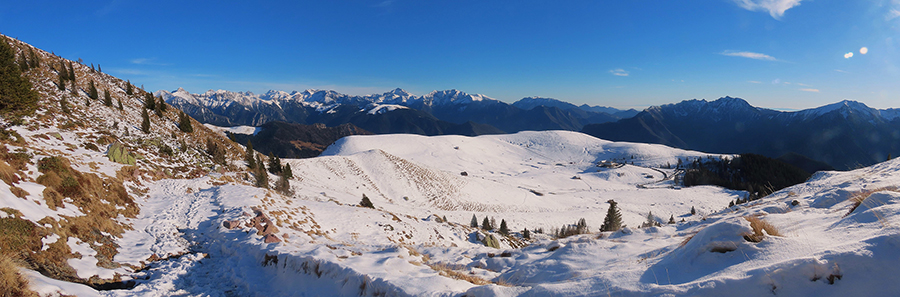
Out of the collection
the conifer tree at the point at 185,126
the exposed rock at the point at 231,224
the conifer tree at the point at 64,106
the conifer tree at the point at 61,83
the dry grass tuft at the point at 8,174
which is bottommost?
the exposed rock at the point at 231,224

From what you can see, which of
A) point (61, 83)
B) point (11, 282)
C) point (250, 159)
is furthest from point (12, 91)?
point (11, 282)

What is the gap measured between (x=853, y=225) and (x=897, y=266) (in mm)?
2549

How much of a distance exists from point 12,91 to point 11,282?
72.0 ft

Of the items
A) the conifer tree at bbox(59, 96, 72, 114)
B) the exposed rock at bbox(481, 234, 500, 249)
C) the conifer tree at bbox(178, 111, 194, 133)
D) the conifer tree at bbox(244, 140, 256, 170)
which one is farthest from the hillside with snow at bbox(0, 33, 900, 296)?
the conifer tree at bbox(178, 111, 194, 133)

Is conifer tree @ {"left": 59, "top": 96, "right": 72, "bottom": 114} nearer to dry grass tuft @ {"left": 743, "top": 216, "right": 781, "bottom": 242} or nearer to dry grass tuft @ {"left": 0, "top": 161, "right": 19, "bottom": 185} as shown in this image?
dry grass tuft @ {"left": 0, "top": 161, "right": 19, "bottom": 185}

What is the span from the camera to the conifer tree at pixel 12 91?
16.6m

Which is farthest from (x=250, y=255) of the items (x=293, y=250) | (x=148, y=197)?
(x=148, y=197)

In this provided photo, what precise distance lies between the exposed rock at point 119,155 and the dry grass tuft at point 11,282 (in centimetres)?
1757

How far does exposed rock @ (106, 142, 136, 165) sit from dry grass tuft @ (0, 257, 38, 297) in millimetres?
17570

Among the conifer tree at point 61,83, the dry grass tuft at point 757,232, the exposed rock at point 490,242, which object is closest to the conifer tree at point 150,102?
the conifer tree at point 61,83

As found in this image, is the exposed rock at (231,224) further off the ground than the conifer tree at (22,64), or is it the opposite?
the conifer tree at (22,64)

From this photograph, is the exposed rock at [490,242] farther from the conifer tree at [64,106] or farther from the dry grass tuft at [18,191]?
the conifer tree at [64,106]

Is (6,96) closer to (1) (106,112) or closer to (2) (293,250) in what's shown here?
(1) (106,112)

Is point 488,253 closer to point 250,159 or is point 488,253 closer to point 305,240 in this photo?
point 305,240
